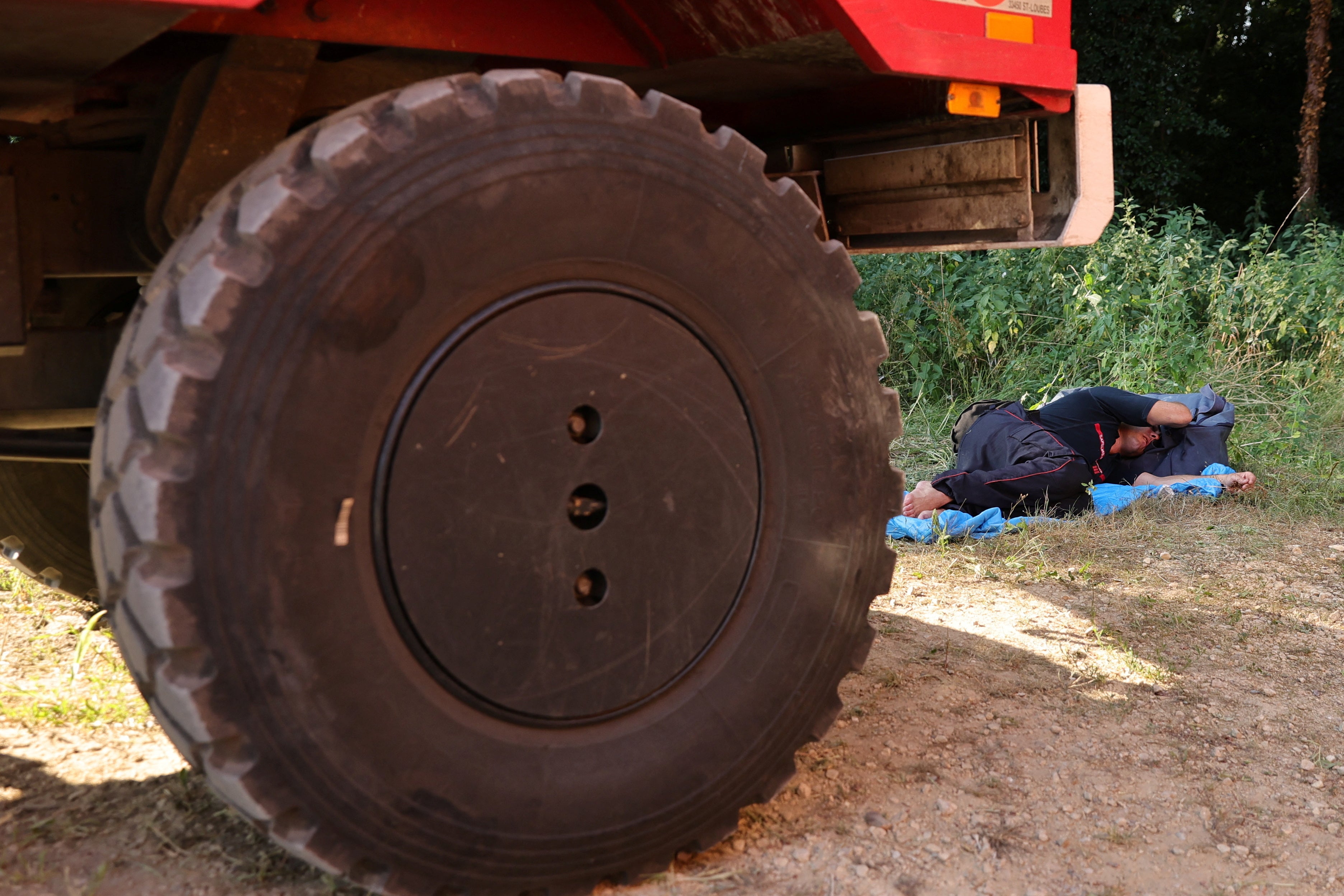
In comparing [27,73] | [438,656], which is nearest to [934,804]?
[438,656]

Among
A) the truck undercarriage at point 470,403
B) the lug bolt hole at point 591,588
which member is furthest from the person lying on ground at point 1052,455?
the lug bolt hole at point 591,588

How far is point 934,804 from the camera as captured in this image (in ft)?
7.26

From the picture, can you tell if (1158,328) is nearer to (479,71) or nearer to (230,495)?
(479,71)

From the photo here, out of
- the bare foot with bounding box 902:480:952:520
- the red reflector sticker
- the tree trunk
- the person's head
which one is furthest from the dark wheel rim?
the tree trunk

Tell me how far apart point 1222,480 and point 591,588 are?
4794 millimetres

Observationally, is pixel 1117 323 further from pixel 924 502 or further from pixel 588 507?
pixel 588 507

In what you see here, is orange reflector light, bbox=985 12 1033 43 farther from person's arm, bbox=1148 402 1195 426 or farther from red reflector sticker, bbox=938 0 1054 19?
person's arm, bbox=1148 402 1195 426

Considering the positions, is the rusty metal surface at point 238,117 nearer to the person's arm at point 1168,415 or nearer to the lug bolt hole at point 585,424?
the lug bolt hole at point 585,424

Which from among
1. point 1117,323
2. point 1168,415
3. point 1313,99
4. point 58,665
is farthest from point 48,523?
point 1313,99

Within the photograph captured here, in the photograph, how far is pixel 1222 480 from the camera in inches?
219

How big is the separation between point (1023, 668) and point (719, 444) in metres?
1.67

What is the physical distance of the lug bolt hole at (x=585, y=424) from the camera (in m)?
1.70

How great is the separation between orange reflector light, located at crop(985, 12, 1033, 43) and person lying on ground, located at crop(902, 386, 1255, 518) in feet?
10.9

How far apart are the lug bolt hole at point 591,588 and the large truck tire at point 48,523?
1679 mm
